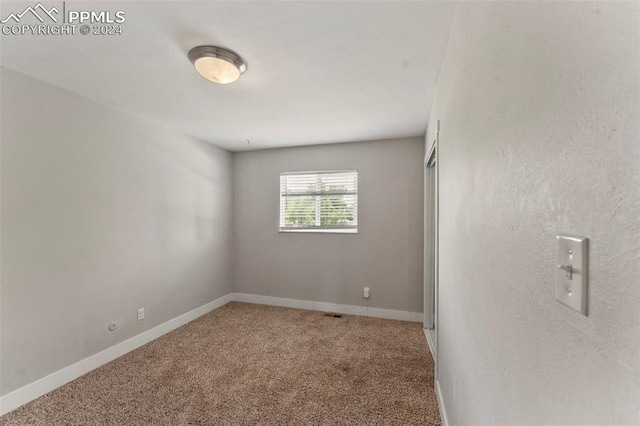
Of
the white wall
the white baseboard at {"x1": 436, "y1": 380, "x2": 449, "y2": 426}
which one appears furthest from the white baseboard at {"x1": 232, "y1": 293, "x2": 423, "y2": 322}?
the white wall

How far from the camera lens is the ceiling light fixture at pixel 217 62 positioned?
1712mm

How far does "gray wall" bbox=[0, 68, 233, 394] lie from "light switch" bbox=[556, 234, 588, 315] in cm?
299

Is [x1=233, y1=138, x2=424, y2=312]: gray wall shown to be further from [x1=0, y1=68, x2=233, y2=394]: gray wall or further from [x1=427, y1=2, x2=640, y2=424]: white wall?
[x1=427, y1=2, x2=640, y2=424]: white wall

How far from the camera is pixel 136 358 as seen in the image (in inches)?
105

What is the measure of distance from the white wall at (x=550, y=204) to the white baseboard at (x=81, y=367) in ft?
9.53

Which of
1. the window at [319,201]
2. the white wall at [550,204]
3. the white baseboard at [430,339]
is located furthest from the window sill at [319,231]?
the white wall at [550,204]

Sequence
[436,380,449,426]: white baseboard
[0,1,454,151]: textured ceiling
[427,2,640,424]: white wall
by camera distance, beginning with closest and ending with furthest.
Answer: [427,2,640,424]: white wall < [0,1,454,151]: textured ceiling < [436,380,449,426]: white baseboard

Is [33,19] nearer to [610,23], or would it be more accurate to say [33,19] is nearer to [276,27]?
[276,27]

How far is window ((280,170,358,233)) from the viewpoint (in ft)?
12.9

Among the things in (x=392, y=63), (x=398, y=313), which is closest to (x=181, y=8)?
(x=392, y=63)

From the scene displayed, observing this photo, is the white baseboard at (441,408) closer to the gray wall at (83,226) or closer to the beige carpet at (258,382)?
the beige carpet at (258,382)

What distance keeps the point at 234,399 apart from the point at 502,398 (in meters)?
1.91

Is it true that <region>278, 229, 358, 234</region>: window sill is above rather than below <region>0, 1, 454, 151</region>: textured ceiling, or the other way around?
below

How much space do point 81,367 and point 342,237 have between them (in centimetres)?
296
